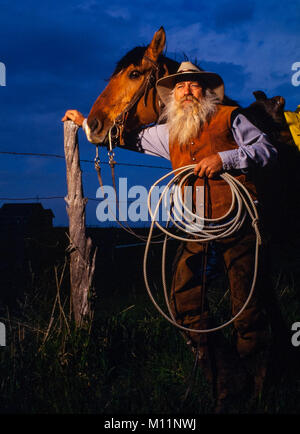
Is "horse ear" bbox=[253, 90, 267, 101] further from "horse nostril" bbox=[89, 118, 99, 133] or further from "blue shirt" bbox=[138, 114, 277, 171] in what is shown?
"horse nostril" bbox=[89, 118, 99, 133]

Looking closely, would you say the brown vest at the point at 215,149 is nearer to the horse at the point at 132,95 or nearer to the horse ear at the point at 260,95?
the horse at the point at 132,95

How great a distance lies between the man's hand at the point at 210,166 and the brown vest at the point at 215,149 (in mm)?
163

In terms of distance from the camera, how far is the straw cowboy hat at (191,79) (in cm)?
315

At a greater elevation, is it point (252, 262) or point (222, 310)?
point (252, 262)

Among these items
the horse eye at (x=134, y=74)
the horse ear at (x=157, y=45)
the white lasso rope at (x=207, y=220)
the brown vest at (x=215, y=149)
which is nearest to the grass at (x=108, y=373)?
the white lasso rope at (x=207, y=220)

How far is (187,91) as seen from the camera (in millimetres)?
3164

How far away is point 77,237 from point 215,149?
1397 millimetres

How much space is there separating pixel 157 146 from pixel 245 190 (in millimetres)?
906

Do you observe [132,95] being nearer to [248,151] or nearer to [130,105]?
[130,105]

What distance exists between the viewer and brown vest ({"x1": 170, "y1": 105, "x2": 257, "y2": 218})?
3004 millimetres

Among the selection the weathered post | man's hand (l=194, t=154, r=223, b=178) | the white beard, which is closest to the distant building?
the weathered post

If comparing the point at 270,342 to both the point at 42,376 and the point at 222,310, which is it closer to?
the point at 222,310

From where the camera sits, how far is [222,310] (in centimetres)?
422
